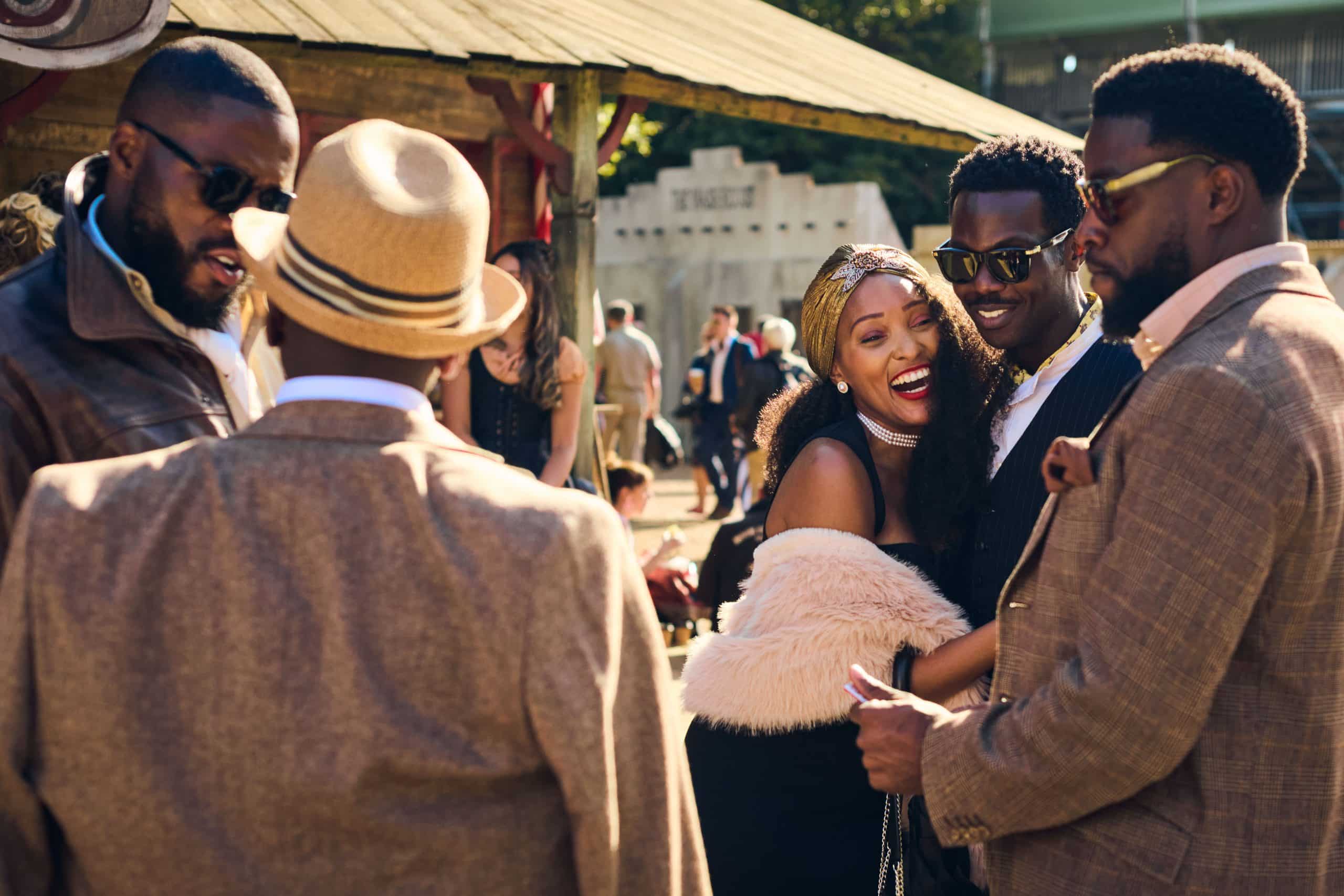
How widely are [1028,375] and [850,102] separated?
18.8 feet

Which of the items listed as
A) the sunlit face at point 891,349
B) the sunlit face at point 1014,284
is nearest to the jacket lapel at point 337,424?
the sunlit face at point 891,349

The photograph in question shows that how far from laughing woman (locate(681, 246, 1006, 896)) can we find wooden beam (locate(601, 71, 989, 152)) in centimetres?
456

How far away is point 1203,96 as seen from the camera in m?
1.98

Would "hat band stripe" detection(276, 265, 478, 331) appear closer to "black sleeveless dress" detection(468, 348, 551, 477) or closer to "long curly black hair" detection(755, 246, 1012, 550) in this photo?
"long curly black hair" detection(755, 246, 1012, 550)

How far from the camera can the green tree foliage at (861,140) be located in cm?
2694

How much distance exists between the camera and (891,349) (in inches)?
121

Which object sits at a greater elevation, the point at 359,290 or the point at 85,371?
the point at 359,290

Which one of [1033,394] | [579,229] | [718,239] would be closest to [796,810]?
[1033,394]

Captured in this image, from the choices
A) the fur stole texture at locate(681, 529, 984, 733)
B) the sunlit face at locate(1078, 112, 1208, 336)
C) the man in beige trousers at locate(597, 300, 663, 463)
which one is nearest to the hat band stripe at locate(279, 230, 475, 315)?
the sunlit face at locate(1078, 112, 1208, 336)

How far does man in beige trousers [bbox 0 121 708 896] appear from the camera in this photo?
1.66 m

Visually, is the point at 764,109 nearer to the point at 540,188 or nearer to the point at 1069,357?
the point at 540,188

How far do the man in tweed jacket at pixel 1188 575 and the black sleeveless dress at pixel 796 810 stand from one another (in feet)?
2.61

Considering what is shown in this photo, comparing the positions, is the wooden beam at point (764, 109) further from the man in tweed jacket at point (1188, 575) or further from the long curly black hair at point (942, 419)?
the man in tweed jacket at point (1188, 575)

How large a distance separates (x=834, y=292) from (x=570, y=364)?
2712 mm
